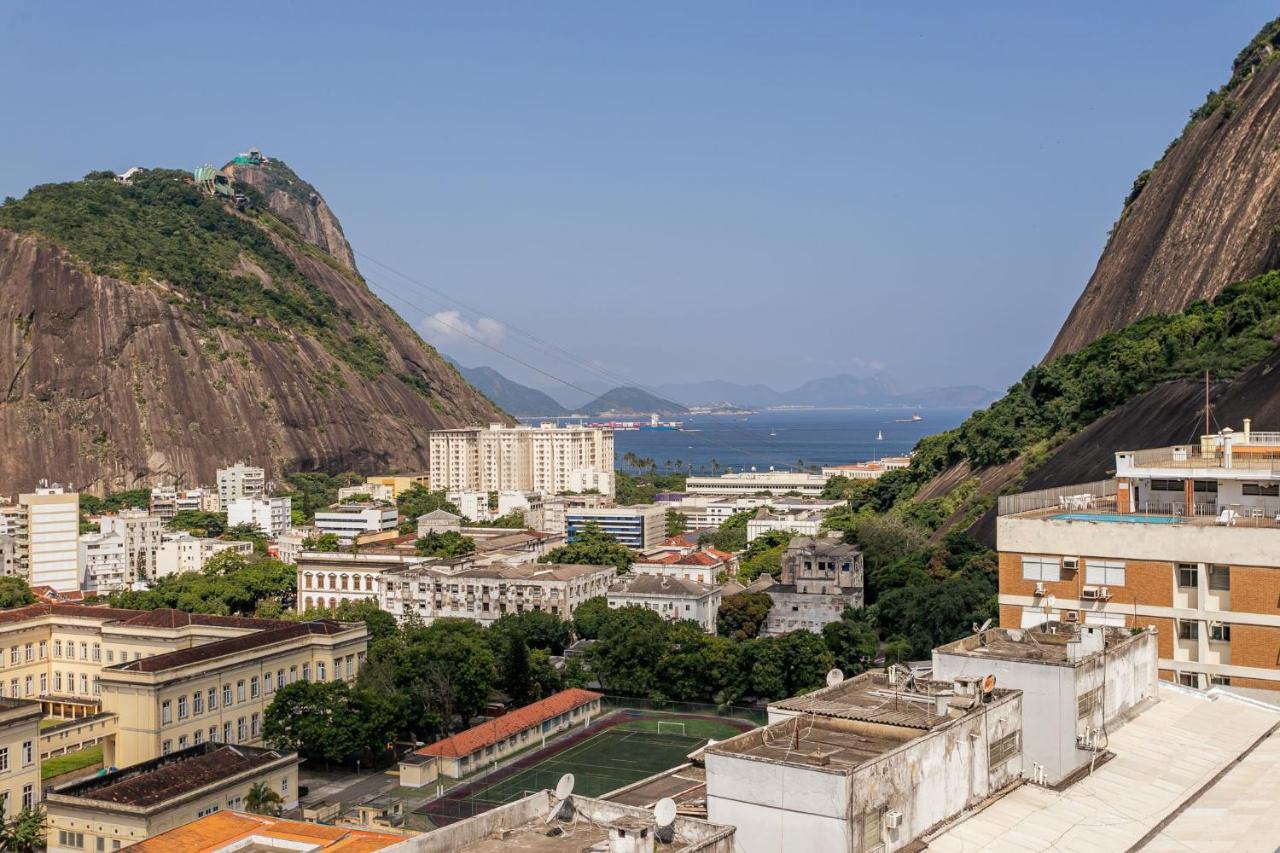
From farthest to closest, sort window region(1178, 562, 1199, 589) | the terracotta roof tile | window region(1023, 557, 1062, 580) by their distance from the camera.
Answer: window region(1023, 557, 1062, 580), the terracotta roof tile, window region(1178, 562, 1199, 589)

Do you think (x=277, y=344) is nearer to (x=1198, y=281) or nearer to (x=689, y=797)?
(x=1198, y=281)

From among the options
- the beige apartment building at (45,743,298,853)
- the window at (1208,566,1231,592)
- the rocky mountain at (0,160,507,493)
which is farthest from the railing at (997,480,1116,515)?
→ the rocky mountain at (0,160,507,493)

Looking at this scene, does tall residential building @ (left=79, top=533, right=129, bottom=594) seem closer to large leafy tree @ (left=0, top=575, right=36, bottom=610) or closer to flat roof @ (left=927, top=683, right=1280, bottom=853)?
large leafy tree @ (left=0, top=575, right=36, bottom=610)

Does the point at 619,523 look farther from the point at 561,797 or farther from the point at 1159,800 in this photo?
the point at 561,797

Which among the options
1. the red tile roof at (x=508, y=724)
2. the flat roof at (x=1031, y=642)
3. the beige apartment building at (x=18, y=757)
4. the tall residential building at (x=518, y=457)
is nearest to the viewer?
the flat roof at (x=1031, y=642)

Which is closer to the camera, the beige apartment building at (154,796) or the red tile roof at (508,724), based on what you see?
the beige apartment building at (154,796)

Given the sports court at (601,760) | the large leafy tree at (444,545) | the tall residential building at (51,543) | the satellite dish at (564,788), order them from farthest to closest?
the tall residential building at (51,543), the large leafy tree at (444,545), the sports court at (601,760), the satellite dish at (564,788)

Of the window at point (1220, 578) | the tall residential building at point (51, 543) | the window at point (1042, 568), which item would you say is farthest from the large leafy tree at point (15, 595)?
the window at point (1220, 578)

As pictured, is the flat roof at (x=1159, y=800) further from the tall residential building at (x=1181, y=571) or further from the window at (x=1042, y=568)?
the window at (x=1042, y=568)
